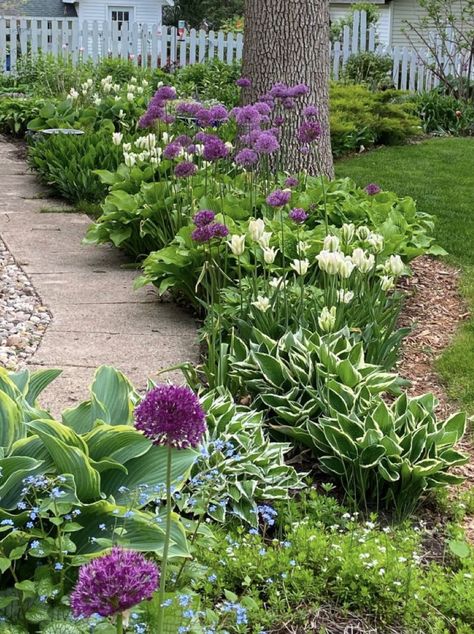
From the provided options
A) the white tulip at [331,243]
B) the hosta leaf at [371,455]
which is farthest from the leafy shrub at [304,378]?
the white tulip at [331,243]

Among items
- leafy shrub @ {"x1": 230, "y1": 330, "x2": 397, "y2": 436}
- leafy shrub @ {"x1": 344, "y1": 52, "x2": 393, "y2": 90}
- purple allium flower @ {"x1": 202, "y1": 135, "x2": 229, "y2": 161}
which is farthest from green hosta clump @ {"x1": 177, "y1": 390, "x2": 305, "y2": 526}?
leafy shrub @ {"x1": 344, "y1": 52, "x2": 393, "y2": 90}

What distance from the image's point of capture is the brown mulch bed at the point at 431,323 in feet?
12.8

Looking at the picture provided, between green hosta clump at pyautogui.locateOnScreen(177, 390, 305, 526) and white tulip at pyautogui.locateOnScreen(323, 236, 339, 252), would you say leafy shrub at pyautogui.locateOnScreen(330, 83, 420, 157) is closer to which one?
white tulip at pyautogui.locateOnScreen(323, 236, 339, 252)

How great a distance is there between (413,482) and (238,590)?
833 millimetres

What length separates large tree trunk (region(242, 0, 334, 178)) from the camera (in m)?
6.55

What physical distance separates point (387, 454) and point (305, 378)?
52 centimetres

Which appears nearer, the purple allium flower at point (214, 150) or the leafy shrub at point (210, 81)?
the purple allium flower at point (214, 150)

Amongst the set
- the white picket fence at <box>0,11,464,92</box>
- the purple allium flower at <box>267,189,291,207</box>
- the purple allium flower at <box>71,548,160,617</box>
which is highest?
the white picket fence at <box>0,11,464,92</box>

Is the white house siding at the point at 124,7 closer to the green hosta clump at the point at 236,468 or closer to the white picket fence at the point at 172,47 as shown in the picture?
the white picket fence at the point at 172,47

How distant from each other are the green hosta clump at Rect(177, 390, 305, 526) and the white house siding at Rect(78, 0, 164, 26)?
32118mm

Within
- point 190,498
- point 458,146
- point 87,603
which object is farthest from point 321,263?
point 458,146

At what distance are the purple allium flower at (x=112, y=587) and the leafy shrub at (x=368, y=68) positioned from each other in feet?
43.8

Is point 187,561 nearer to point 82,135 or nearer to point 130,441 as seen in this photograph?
point 130,441

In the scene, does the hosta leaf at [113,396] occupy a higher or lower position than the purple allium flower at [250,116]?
lower
